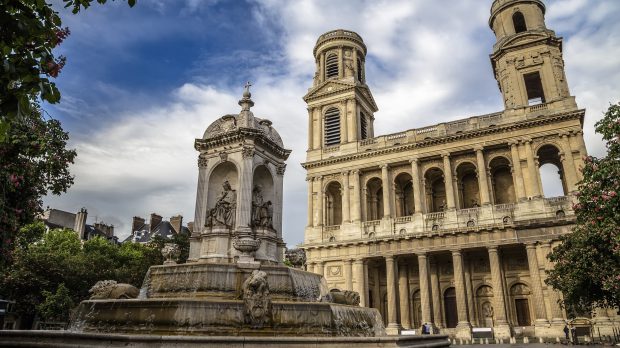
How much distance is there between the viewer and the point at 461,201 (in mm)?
33656

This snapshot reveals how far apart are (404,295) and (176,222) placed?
31958 mm

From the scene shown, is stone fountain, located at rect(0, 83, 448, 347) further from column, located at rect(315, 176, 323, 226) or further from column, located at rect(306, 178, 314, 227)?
column, located at rect(306, 178, 314, 227)

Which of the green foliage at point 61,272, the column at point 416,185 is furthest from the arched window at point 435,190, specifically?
the green foliage at point 61,272

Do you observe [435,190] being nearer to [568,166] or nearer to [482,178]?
[482,178]

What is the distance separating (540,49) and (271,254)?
30329 millimetres

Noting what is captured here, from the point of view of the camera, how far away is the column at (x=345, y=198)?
34525 mm

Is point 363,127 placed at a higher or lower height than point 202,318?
higher

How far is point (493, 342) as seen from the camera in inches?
1020

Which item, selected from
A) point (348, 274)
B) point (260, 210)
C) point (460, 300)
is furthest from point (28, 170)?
point (460, 300)

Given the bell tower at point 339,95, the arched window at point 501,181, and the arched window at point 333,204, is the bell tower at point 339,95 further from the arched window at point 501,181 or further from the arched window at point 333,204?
the arched window at point 501,181

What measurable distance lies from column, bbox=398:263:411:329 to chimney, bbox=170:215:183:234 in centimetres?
2935

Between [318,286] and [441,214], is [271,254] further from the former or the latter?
[441,214]

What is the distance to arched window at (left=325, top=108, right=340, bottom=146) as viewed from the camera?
38.3m

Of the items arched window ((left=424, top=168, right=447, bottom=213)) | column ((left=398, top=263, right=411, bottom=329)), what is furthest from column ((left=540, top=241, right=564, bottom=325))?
arched window ((left=424, top=168, right=447, bottom=213))
